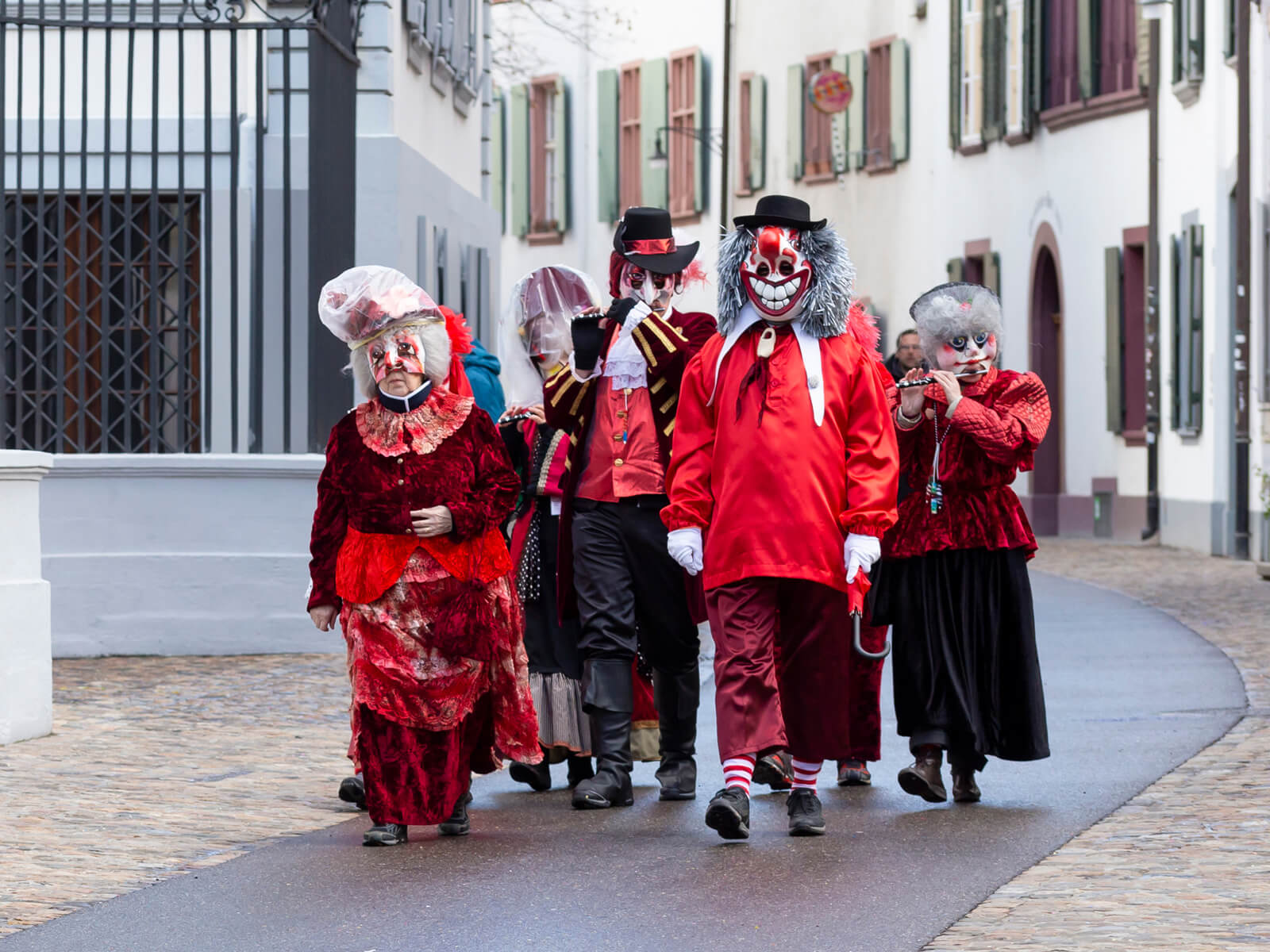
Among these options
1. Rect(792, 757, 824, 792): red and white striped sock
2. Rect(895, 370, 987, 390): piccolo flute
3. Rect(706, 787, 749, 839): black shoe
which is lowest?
Rect(706, 787, 749, 839): black shoe

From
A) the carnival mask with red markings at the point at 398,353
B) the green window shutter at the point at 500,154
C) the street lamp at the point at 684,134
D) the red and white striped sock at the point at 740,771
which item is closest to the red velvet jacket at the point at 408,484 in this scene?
the carnival mask with red markings at the point at 398,353

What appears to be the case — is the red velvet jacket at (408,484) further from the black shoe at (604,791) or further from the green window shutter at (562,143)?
the green window shutter at (562,143)

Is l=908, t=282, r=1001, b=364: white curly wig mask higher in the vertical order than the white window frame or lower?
lower

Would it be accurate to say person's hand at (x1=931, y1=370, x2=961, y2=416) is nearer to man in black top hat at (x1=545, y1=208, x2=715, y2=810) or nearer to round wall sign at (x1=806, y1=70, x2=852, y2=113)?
man in black top hat at (x1=545, y1=208, x2=715, y2=810)

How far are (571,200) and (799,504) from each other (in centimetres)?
3205

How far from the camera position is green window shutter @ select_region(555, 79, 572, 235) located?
39438 mm

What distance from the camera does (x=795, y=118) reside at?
119 feet

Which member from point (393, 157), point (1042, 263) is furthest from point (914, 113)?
point (393, 157)

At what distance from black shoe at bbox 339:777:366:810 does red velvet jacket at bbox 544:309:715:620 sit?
2.85 feet

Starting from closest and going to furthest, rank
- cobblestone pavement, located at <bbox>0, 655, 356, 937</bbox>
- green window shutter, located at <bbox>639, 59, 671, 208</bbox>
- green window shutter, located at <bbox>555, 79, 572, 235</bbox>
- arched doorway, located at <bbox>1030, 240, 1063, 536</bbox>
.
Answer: cobblestone pavement, located at <bbox>0, 655, 356, 937</bbox>, arched doorway, located at <bbox>1030, 240, 1063, 536</bbox>, green window shutter, located at <bbox>639, 59, 671, 208</bbox>, green window shutter, located at <bbox>555, 79, 572, 235</bbox>

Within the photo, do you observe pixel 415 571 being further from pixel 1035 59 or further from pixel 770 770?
pixel 1035 59

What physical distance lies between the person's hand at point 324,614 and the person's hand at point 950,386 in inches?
78.2

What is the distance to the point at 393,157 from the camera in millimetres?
16031

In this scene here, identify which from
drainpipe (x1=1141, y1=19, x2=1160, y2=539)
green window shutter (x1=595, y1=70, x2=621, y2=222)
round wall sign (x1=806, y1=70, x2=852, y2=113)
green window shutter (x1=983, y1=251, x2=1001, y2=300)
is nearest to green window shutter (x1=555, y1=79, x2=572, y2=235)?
green window shutter (x1=595, y1=70, x2=621, y2=222)
